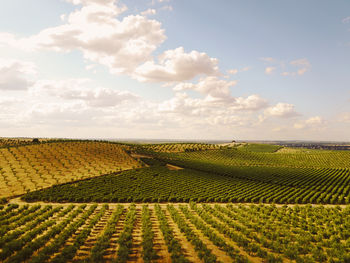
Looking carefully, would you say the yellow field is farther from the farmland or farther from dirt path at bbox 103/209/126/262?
dirt path at bbox 103/209/126/262

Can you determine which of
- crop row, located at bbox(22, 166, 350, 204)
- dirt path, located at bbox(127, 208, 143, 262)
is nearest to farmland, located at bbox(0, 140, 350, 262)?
dirt path, located at bbox(127, 208, 143, 262)

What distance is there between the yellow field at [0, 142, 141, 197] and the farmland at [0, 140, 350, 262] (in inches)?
13.9

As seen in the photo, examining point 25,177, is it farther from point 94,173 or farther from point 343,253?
point 343,253

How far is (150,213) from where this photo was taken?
35594mm

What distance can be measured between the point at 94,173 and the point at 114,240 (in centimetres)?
4975

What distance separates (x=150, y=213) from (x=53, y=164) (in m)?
57.6

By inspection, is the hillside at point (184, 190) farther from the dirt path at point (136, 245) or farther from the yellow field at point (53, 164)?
the dirt path at point (136, 245)

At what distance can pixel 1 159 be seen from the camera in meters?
73.7

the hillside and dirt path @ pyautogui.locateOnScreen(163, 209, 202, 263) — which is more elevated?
dirt path @ pyautogui.locateOnScreen(163, 209, 202, 263)

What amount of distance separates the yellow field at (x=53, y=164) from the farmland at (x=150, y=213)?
1.16 feet

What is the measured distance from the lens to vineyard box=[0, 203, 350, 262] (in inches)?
775

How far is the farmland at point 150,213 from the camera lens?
68.3 feet

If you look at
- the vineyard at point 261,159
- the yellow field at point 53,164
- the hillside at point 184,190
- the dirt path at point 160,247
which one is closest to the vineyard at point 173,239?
the dirt path at point 160,247

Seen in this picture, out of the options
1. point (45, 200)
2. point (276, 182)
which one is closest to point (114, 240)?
point (45, 200)
